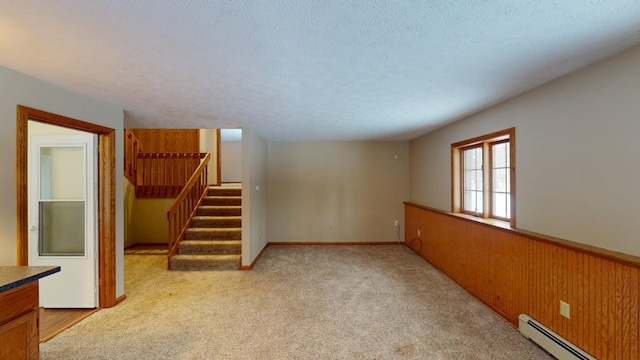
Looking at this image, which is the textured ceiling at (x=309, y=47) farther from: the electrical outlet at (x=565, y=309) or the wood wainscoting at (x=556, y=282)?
the electrical outlet at (x=565, y=309)

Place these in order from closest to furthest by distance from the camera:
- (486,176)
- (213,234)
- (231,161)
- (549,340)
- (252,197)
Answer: (549,340), (486,176), (252,197), (213,234), (231,161)

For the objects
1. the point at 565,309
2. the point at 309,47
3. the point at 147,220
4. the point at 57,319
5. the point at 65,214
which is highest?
the point at 309,47

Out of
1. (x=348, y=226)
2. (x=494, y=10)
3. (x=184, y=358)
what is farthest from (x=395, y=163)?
(x=184, y=358)

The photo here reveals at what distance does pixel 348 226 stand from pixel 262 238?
5.97 feet

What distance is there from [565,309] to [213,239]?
15.0ft

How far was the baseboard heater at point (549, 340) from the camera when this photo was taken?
73.8 inches

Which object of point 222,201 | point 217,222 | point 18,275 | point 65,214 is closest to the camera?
point 18,275

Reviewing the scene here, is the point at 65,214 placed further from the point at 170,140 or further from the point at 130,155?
the point at 170,140

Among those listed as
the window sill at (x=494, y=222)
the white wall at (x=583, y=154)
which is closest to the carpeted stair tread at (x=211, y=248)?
the window sill at (x=494, y=222)

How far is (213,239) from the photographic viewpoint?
4.61 metres

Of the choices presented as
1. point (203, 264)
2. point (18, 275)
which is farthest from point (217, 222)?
point (18, 275)

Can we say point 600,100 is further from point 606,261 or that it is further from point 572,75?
point 606,261

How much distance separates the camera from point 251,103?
2.87 meters

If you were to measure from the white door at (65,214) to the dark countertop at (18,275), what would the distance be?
1.28m
